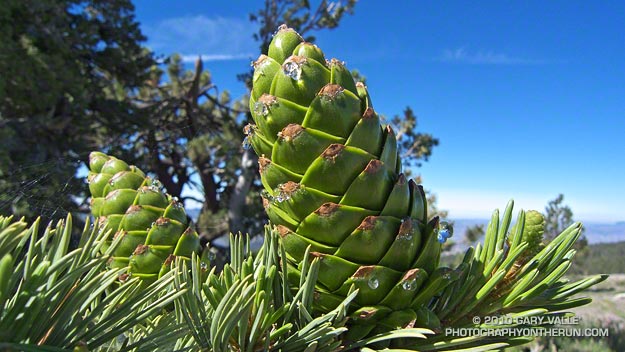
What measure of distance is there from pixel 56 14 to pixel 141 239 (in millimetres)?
6878

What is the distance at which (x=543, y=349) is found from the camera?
3.45 metres

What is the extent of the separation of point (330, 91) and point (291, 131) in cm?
7

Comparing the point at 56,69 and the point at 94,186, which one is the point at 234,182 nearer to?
the point at 56,69

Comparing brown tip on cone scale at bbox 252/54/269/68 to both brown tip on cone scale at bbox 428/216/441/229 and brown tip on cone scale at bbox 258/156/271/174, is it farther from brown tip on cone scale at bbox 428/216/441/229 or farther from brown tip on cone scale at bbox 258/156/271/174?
brown tip on cone scale at bbox 428/216/441/229

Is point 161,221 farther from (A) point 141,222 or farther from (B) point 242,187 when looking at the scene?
(B) point 242,187

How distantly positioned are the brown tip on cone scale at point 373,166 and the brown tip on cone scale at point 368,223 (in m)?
0.06

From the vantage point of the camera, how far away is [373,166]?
Result: 1.74ft

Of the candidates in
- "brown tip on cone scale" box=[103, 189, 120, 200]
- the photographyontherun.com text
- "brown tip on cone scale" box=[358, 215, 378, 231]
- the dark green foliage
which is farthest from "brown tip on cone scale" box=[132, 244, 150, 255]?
the dark green foliage

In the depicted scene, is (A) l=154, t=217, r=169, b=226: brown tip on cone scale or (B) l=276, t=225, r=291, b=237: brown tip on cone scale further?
(A) l=154, t=217, r=169, b=226: brown tip on cone scale

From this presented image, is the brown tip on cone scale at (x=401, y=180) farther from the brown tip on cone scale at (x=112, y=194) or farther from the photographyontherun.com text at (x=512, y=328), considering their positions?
the brown tip on cone scale at (x=112, y=194)

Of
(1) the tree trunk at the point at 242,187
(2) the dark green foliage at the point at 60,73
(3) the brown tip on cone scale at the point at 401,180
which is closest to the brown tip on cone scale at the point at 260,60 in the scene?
(3) the brown tip on cone scale at the point at 401,180

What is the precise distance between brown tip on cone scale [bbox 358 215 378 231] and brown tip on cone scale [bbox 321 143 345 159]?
0.28 ft

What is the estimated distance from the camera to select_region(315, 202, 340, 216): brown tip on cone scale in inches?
20.7

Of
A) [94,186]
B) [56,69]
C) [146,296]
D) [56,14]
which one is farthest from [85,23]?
[146,296]
